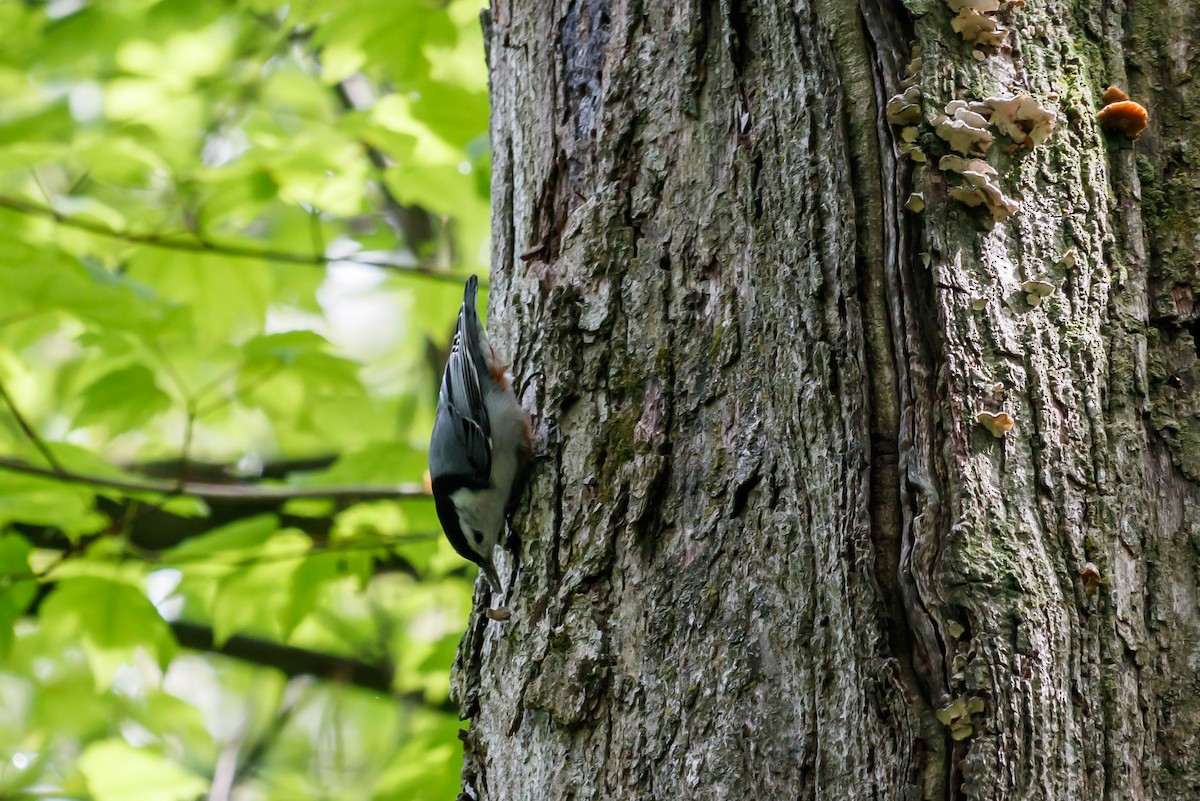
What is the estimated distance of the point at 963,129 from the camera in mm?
1218

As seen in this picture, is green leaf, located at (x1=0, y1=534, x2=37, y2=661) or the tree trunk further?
green leaf, located at (x1=0, y1=534, x2=37, y2=661)

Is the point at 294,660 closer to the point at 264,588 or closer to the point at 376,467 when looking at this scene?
the point at 264,588

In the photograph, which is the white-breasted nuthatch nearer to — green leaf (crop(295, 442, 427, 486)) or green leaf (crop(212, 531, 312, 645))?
green leaf (crop(295, 442, 427, 486))

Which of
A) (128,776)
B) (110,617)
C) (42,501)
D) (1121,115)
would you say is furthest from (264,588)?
(1121,115)

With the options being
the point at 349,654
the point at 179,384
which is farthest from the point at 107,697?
the point at 179,384

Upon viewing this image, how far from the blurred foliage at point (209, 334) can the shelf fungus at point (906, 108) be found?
1.50 metres

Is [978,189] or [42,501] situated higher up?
[978,189]

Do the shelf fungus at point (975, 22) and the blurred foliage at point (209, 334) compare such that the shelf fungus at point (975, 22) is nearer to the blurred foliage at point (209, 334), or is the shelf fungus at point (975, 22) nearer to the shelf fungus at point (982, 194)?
the shelf fungus at point (982, 194)

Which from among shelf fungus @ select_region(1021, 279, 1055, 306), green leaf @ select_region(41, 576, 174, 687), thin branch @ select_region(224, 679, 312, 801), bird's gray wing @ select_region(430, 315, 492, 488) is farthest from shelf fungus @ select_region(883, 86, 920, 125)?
thin branch @ select_region(224, 679, 312, 801)

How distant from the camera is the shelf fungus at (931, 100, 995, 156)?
1.22 meters

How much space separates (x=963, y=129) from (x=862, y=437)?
1.30 feet

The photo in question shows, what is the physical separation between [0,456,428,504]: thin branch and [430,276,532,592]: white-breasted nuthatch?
0.72 ft

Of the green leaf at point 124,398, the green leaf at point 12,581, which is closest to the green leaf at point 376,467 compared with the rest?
the green leaf at point 124,398

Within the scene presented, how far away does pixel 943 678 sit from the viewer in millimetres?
1062
